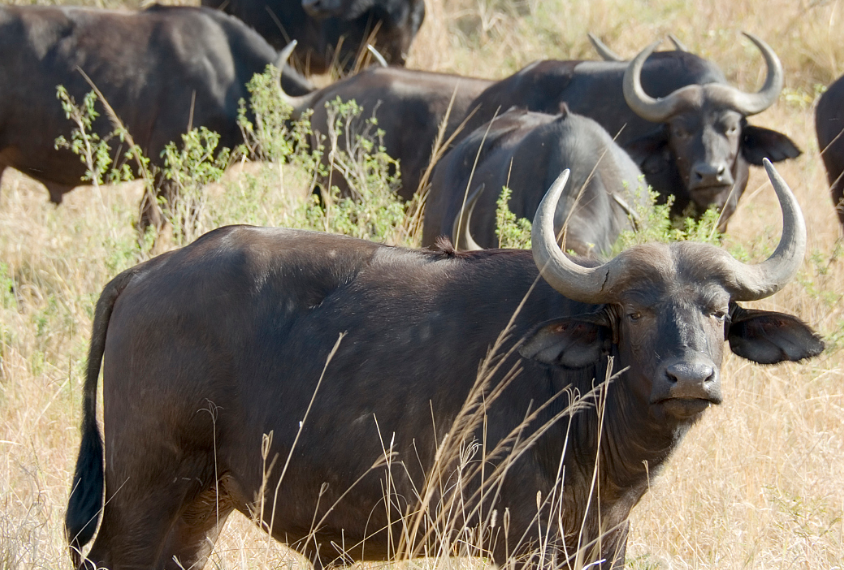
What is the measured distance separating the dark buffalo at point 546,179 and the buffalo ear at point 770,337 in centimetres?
170

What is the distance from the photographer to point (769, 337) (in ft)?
11.4

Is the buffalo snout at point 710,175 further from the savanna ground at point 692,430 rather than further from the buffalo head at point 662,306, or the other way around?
the buffalo head at point 662,306

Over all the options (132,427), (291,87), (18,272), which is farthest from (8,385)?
(291,87)

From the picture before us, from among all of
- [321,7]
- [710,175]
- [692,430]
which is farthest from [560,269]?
[321,7]

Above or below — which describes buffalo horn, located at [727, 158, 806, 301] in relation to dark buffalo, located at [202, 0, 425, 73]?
above

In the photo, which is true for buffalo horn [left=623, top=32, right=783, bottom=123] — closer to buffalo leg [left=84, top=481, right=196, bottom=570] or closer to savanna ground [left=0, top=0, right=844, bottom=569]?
savanna ground [left=0, top=0, right=844, bottom=569]

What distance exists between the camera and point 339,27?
11.1 metres

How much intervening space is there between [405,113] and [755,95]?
9.08 ft

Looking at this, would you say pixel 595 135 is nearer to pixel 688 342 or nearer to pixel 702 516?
pixel 702 516

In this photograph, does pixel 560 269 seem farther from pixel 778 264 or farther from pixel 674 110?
pixel 674 110

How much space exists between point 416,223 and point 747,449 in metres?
3.15

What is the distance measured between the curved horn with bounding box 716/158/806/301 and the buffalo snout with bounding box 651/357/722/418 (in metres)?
0.35

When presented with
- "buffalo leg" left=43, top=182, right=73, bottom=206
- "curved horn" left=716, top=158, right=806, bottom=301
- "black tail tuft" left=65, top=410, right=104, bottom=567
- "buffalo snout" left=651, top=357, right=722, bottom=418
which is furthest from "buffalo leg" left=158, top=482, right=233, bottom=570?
"buffalo leg" left=43, top=182, right=73, bottom=206

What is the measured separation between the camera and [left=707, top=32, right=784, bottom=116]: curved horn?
7.43 metres
